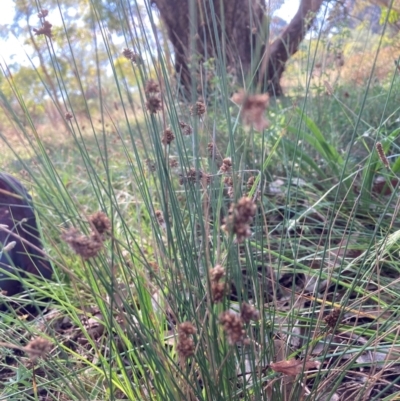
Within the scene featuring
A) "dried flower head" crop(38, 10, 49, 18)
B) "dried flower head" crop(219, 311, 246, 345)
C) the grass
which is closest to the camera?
"dried flower head" crop(219, 311, 246, 345)

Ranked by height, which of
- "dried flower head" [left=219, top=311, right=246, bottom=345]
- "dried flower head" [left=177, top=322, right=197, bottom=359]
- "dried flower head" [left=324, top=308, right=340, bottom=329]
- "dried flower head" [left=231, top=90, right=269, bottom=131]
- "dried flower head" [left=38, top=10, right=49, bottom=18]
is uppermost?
"dried flower head" [left=38, top=10, right=49, bottom=18]

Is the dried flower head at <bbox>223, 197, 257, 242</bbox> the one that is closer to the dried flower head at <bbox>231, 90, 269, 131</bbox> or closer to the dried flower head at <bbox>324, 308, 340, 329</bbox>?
the dried flower head at <bbox>231, 90, 269, 131</bbox>

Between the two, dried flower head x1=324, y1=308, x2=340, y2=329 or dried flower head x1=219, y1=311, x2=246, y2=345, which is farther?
dried flower head x1=324, y1=308, x2=340, y2=329

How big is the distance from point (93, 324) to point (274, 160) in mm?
989

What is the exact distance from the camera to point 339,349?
2.92 feet

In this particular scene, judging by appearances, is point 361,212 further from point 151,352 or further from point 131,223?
point 151,352

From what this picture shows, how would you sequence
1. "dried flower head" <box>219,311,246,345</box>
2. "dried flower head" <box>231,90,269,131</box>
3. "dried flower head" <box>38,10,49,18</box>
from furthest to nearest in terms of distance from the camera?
"dried flower head" <box>38,10,49,18</box>, "dried flower head" <box>219,311,246,345</box>, "dried flower head" <box>231,90,269,131</box>

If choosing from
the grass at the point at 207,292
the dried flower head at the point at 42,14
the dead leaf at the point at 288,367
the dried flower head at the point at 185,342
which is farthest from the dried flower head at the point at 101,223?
the dried flower head at the point at 42,14

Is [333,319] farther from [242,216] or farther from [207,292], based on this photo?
[242,216]

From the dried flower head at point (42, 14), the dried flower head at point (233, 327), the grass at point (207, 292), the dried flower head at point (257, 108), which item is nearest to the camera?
the dried flower head at point (257, 108)

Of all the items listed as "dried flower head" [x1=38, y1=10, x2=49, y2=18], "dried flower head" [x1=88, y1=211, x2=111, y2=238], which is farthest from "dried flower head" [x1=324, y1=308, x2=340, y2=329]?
"dried flower head" [x1=38, y1=10, x2=49, y2=18]

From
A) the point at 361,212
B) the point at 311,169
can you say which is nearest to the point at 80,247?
the point at 361,212

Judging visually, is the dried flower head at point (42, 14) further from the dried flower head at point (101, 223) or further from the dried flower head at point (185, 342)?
the dried flower head at point (185, 342)

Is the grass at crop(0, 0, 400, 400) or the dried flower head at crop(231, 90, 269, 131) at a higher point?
the dried flower head at crop(231, 90, 269, 131)
